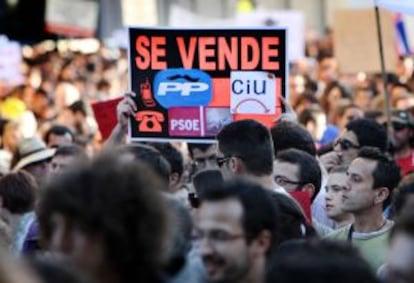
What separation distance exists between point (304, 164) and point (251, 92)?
0.66m

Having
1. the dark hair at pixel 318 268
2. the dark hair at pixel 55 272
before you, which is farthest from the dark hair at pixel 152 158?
the dark hair at pixel 55 272

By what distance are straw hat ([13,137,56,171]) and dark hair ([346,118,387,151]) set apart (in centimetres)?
209

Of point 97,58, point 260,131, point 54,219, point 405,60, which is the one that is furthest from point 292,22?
point 54,219

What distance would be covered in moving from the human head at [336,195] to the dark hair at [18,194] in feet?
5.26

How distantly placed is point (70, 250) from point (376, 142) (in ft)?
21.5

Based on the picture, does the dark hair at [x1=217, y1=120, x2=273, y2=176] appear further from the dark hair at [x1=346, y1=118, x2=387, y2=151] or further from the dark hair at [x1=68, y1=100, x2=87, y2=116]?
the dark hair at [x1=68, y1=100, x2=87, y2=116]

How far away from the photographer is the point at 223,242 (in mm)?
6398

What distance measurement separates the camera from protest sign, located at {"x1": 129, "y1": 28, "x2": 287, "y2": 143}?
10664 mm

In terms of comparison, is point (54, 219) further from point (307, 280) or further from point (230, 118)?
point (230, 118)

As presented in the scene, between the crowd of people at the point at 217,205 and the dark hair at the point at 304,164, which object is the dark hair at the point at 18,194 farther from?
the dark hair at the point at 304,164

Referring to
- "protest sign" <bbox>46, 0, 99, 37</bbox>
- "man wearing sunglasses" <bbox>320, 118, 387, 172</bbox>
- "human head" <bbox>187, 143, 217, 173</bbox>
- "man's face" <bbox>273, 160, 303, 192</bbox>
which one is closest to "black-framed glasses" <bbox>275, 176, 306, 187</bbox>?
"man's face" <bbox>273, 160, 303, 192</bbox>

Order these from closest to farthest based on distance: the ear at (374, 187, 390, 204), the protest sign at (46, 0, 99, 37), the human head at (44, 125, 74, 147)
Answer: the ear at (374, 187, 390, 204) < the human head at (44, 125, 74, 147) < the protest sign at (46, 0, 99, 37)

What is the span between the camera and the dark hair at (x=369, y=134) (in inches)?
466

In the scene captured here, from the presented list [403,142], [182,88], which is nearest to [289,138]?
[182,88]
